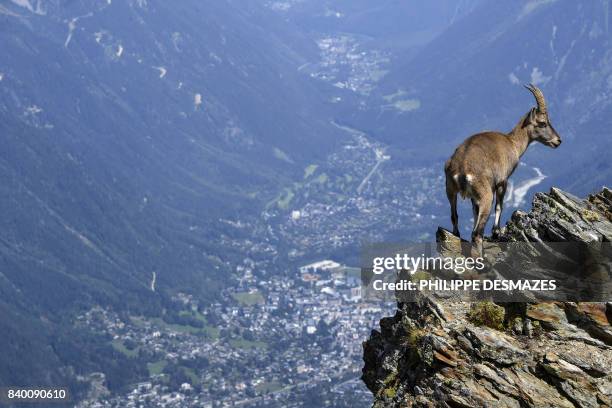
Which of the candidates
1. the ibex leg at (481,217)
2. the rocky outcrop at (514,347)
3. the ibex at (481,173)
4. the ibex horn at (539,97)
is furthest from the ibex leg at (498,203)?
the ibex horn at (539,97)

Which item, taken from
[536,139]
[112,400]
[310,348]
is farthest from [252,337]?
[536,139]

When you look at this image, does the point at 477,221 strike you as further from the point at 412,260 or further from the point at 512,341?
the point at 512,341

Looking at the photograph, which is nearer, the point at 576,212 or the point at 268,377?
the point at 576,212

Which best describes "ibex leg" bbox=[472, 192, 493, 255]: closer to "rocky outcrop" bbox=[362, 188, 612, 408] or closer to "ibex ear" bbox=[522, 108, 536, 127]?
"rocky outcrop" bbox=[362, 188, 612, 408]

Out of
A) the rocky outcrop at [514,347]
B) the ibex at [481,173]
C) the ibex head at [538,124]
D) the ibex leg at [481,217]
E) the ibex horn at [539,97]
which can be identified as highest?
the ibex horn at [539,97]

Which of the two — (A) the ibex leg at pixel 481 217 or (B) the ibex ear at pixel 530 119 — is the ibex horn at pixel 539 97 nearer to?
(B) the ibex ear at pixel 530 119

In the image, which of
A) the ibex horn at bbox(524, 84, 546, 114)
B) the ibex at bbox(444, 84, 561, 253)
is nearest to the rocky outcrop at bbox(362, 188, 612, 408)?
the ibex at bbox(444, 84, 561, 253)

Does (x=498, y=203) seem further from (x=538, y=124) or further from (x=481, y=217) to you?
(x=538, y=124)

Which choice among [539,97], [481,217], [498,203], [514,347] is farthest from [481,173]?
[514,347]
